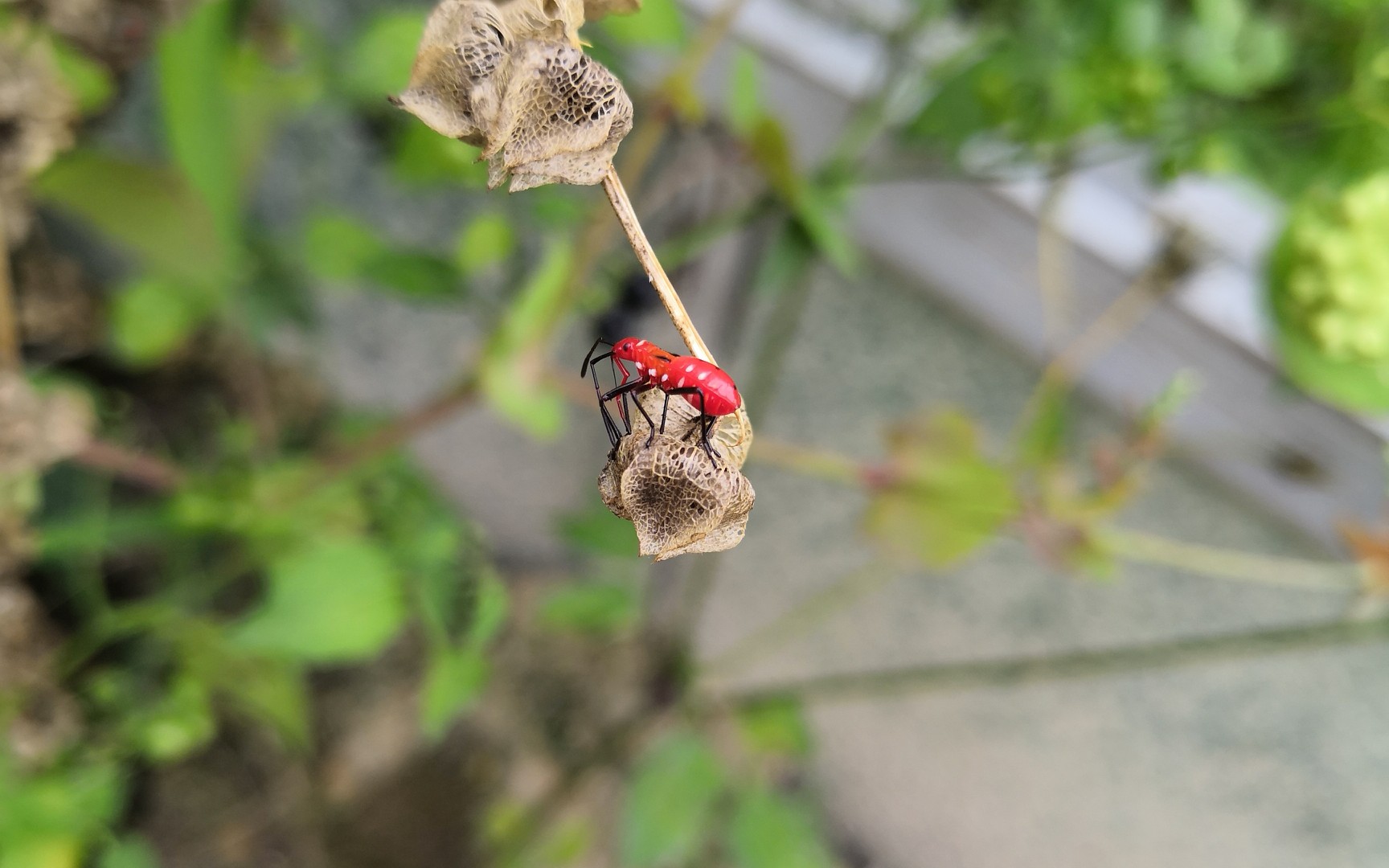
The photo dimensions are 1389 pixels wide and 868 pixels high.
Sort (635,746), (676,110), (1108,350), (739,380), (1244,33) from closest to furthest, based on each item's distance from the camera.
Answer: (1244,33) → (676,110) → (1108,350) → (739,380) → (635,746)

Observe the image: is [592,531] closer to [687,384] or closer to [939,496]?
[939,496]

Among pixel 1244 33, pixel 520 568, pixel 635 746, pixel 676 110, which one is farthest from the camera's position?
pixel 520 568

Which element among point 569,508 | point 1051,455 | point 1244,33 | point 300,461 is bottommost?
point 569,508

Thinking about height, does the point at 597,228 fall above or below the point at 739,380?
above

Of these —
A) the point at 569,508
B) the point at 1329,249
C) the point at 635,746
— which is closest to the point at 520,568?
the point at 569,508

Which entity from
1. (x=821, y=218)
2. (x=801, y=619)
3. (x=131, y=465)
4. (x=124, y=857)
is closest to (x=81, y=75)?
A: (x=131, y=465)

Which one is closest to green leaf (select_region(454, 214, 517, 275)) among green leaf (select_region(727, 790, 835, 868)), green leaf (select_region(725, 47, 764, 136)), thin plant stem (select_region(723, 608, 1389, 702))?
green leaf (select_region(725, 47, 764, 136))

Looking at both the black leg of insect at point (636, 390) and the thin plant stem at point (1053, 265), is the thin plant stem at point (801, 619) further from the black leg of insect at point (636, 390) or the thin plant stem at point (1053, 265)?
the black leg of insect at point (636, 390)

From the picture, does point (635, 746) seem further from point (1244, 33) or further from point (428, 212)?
point (1244, 33)
